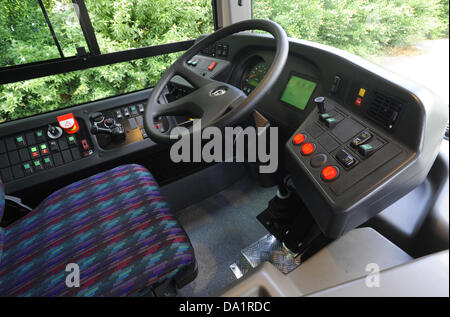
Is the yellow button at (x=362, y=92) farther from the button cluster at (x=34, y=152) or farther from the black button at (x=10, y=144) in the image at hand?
the black button at (x=10, y=144)

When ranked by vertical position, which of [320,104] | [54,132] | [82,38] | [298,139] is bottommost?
[54,132]

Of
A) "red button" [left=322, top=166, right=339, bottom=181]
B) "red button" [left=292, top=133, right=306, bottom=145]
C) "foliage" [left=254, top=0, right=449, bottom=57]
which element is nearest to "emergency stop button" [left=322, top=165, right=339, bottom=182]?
"red button" [left=322, top=166, right=339, bottom=181]

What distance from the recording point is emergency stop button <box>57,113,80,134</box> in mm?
1358

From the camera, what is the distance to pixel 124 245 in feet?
3.00

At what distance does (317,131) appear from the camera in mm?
933

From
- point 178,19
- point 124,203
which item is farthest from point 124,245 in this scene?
point 178,19

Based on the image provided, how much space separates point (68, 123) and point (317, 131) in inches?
47.6

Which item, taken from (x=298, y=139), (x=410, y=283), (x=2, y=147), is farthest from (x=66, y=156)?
(x=410, y=283)

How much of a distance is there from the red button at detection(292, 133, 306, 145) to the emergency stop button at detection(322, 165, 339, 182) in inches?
6.2

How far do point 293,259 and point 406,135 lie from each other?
0.88m

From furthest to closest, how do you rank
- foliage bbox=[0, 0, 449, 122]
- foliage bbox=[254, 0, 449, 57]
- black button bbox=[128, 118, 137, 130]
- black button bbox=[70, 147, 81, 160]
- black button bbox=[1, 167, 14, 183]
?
1. black button bbox=[128, 118, 137, 130]
2. black button bbox=[70, 147, 81, 160]
3. black button bbox=[1, 167, 14, 183]
4. foliage bbox=[0, 0, 449, 122]
5. foliage bbox=[254, 0, 449, 57]

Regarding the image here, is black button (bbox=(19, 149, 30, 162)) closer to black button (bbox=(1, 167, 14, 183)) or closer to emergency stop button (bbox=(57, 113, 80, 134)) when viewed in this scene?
black button (bbox=(1, 167, 14, 183))

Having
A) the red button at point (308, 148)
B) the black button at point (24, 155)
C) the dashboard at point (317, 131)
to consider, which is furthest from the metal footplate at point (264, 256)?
the black button at point (24, 155)

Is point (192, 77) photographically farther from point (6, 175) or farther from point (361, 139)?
point (6, 175)
